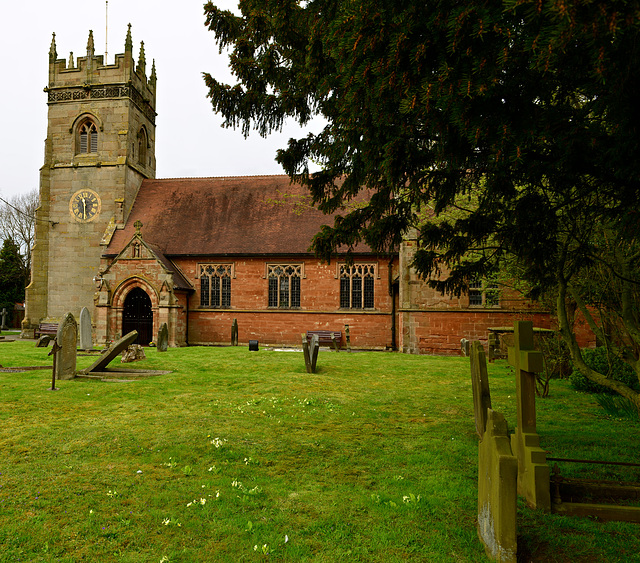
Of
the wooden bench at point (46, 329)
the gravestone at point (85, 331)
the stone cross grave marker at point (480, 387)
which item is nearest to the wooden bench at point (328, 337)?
the gravestone at point (85, 331)

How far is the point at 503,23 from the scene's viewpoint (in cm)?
312

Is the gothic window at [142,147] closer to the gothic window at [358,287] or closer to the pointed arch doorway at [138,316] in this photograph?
the pointed arch doorway at [138,316]

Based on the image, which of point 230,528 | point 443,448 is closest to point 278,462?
point 230,528

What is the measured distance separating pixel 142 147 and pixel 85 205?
5.42m

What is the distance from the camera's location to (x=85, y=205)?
26.1 metres

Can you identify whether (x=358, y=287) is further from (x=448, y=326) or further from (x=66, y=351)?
(x=66, y=351)

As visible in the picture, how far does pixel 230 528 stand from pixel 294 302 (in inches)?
796

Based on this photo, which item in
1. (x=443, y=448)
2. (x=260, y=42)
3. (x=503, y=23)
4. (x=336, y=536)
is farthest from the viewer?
(x=260, y=42)

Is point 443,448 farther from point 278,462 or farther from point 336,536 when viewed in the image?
point 336,536

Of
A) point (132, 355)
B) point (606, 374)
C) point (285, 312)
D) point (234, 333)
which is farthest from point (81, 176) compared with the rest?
point (606, 374)

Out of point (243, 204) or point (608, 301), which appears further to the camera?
point (243, 204)

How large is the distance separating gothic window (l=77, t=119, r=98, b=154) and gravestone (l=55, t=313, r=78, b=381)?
64.4ft

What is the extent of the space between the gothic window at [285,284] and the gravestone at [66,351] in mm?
13523

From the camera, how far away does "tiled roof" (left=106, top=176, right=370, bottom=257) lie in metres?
24.1
